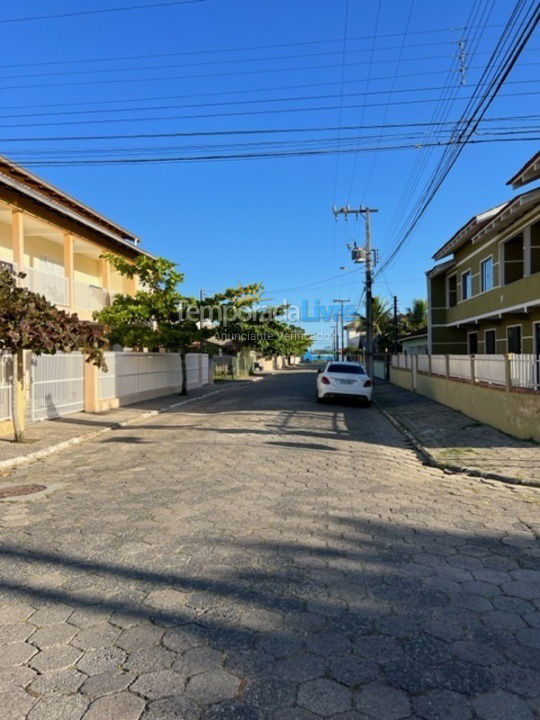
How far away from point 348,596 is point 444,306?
2456 centimetres

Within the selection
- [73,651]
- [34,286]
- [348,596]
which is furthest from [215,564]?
[34,286]

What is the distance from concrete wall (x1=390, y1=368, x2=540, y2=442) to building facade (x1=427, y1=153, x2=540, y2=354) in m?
3.56

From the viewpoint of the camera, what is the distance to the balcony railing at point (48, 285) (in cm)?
1498

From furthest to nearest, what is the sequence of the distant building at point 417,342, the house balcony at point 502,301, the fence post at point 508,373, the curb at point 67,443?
the distant building at point 417,342 → the house balcony at point 502,301 → the fence post at point 508,373 → the curb at point 67,443

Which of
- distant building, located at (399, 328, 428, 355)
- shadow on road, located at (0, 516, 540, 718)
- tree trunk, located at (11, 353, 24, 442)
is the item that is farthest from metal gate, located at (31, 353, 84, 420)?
distant building, located at (399, 328, 428, 355)

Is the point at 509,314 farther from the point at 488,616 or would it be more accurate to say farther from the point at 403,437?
the point at 488,616

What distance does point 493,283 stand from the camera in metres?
19.1

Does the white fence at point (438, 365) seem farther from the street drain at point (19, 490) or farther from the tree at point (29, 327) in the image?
the street drain at point (19, 490)

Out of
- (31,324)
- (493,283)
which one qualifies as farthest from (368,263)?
(31,324)

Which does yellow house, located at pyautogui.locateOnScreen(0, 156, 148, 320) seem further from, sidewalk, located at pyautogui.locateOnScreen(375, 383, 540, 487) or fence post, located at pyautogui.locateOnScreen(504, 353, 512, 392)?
fence post, located at pyautogui.locateOnScreen(504, 353, 512, 392)

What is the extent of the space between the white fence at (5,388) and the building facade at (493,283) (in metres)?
12.7

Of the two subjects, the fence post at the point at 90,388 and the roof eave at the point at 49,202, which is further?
the fence post at the point at 90,388

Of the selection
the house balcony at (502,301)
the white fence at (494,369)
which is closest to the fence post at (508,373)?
the white fence at (494,369)

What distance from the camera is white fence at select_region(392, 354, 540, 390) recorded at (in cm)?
980
